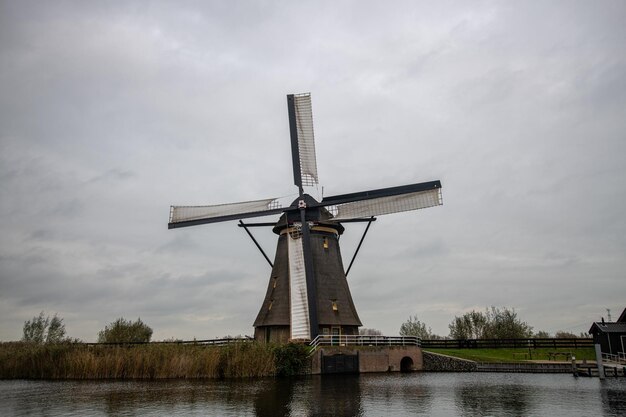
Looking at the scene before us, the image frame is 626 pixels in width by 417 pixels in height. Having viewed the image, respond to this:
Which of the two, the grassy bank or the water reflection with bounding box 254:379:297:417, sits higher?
the grassy bank

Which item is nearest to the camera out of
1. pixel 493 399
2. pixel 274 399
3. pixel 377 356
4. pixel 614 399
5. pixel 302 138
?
pixel 614 399

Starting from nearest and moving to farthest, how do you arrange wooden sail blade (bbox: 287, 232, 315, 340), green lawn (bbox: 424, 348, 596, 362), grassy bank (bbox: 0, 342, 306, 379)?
grassy bank (bbox: 0, 342, 306, 379) → wooden sail blade (bbox: 287, 232, 315, 340) → green lawn (bbox: 424, 348, 596, 362)

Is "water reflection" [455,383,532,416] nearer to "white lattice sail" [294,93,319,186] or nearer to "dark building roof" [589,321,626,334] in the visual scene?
"dark building roof" [589,321,626,334]

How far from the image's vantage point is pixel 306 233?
26703mm

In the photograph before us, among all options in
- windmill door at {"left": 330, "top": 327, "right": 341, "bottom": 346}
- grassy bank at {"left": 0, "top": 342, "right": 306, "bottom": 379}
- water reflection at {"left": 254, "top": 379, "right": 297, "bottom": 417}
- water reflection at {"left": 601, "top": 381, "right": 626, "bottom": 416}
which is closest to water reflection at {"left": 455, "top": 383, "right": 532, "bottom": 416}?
water reflection at {"left": 601, "top": 381, "right": 626, "bottom": 416}

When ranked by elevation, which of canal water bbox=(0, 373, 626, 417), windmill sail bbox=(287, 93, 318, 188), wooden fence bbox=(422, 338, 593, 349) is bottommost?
wooden fence bbox=(422, 338, 593, 349)

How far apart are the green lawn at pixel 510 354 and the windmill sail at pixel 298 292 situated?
32.8 feet

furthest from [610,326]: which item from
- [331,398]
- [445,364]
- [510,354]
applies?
[331,398]

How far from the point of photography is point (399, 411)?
42.4 feet

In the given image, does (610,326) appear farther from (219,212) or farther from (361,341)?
(219,212)

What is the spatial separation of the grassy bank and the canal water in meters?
1.82

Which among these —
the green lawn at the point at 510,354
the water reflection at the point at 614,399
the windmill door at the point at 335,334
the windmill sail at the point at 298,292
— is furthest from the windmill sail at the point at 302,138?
the water reflection at the point at 614,399

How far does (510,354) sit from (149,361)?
21.5 meters

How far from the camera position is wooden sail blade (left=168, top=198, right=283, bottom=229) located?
28.2 metres
